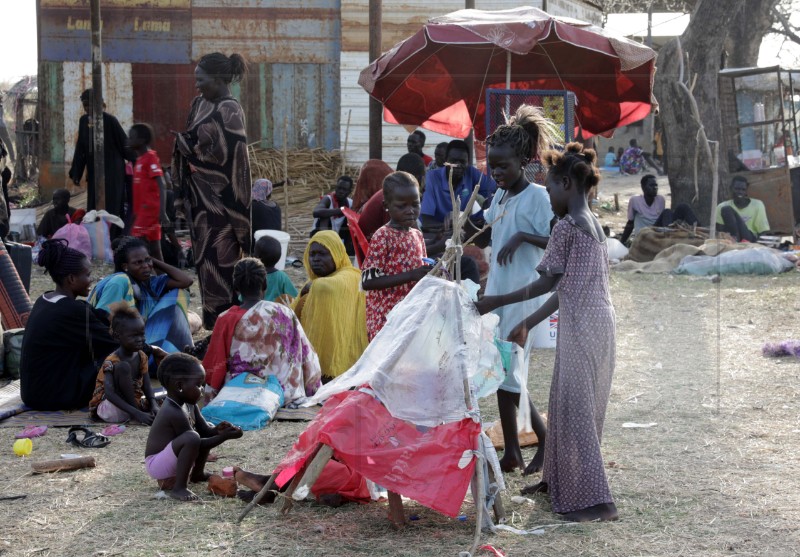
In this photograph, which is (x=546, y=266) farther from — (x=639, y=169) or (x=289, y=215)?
(x=639, y=169)

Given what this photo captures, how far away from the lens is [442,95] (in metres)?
10.3

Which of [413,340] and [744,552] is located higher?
[413,340]

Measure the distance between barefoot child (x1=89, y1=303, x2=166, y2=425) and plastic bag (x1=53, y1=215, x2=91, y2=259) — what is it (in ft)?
17.7

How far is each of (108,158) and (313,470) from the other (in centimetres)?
915

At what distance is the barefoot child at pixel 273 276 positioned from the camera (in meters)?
7.07

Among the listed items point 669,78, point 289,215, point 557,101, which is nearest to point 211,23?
point 289,215

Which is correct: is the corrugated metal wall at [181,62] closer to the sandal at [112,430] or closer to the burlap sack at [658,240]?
the burlap sack at [658,240]

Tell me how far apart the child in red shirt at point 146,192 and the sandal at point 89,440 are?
123 inches

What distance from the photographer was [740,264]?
39.1 ft

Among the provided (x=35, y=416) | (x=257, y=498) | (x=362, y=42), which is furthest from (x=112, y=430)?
(x=362, y=42)

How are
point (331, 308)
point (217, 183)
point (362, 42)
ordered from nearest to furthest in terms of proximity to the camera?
1. point (331, 308)
2. point (217, 183)
3. point (362, 42)

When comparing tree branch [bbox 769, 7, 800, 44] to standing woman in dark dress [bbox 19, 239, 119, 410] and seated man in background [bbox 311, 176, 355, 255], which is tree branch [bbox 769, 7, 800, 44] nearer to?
seated man in background [bbox 311, 176, 355, 255]

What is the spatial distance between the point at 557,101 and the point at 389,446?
5.97m

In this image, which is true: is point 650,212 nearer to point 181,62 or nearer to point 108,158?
point 108,158
